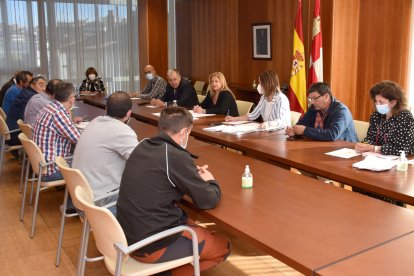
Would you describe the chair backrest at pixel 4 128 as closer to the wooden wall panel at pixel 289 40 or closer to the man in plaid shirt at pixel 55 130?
the man in plaid shirt at pixel 55 130

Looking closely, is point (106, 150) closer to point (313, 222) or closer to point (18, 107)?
point (313, 222)

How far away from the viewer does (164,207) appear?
2.15 meters

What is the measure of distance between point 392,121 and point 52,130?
264cm

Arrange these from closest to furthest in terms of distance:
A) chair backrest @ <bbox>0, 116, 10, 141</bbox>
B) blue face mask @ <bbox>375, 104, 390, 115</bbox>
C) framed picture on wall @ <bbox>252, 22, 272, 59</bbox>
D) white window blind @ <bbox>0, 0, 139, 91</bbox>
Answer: blue face mask @ <bbox>375, 104, 390, 115</bbox> → chair backrest @ <bbox>0, 116, 10, 141</bbox> → framed picture on wall @ <bbox>252, 22, 272, 59</bbox> → white window blind @ <bbox>0, 0, 139, 91</bbox>

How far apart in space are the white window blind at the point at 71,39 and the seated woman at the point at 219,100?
475 centimetres

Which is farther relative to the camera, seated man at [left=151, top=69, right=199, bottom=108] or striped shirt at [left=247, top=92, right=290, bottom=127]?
seated man at [left=151, top=69, right=199, bottom=108]

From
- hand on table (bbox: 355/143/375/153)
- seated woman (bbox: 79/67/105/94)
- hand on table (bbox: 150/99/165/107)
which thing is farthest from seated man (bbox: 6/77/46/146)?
hand on table (bbox: 355/143/375/153)

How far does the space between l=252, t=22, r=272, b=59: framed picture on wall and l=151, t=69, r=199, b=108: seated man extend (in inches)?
61.3

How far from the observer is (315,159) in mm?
2971

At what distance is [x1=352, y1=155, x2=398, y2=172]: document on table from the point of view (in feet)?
8.68

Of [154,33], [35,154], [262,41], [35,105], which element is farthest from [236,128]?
[154,33]

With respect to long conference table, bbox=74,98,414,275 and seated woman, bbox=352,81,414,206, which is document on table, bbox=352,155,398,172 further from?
long conference table, bbox=74,98,414,275

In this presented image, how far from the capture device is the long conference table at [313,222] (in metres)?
1.60

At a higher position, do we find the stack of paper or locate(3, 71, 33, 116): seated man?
locate(3, 71, 33, 116): seated man
